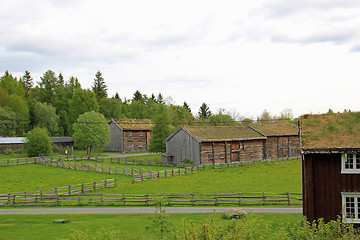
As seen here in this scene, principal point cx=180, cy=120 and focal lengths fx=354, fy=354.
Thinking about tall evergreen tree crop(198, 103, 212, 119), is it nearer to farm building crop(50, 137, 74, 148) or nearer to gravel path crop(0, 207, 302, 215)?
farm building crop(50, 137, 74, 148)

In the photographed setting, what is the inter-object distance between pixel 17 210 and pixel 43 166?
23.2 meters

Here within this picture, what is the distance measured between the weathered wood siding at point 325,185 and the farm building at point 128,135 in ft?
190

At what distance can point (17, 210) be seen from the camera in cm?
2919

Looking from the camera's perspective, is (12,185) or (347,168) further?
(12,185)

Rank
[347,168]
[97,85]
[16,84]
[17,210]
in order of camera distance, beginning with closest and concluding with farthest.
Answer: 1. [347,168]
2. [17,210]
3. [16,84]
4. [97,85]

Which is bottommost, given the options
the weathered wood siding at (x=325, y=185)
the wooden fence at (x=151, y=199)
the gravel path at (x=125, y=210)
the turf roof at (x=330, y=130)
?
the gravel path at (x=125, y=210)

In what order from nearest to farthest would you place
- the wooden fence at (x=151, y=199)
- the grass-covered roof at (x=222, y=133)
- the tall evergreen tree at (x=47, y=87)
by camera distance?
the wooden fence at (x=151, y=199) < the grass-covered roof at (x=222, y=133) < the tall evergreen tree at (x=47, y=87)

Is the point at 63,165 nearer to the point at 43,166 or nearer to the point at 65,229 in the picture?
the point at 43,166

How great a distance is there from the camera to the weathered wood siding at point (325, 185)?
19.1 meters

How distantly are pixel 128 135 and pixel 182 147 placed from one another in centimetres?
2358

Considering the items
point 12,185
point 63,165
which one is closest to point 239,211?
point 12,185

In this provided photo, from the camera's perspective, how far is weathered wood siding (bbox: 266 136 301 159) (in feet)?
205

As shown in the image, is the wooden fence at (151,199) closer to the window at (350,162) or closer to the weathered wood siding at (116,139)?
the window at (350,162)

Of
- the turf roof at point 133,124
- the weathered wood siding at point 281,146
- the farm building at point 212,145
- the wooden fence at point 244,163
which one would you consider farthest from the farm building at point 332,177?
the turf roof at point 133,124
